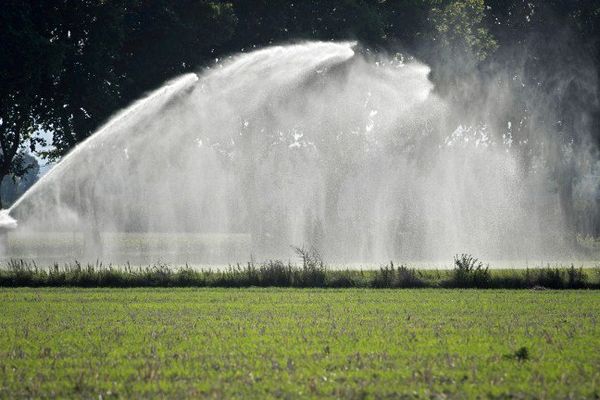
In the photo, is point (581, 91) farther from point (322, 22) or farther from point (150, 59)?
point (150, 59)

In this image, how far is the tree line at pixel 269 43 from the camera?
49.1 metres

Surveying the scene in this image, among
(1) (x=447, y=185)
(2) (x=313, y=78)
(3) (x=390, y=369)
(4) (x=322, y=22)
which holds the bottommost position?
(3) (x=390, y=369)

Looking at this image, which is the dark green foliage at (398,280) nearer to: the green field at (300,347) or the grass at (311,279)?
the grass at (311,279)

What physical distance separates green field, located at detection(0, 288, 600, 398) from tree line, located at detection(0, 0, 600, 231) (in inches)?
1082

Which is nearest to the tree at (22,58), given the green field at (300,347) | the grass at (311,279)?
the grass at (311,279)

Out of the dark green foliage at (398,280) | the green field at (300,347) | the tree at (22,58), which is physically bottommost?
the green field at (300,347)

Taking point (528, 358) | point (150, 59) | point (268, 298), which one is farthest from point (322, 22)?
point (528, 358)

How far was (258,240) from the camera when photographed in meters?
61.8

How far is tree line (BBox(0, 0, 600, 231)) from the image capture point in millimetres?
49062

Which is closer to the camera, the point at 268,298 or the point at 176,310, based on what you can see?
the point at 176,310

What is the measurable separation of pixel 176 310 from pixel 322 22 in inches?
1530

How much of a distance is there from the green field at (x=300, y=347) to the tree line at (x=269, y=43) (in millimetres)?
27487

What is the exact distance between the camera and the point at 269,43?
56.5 meters

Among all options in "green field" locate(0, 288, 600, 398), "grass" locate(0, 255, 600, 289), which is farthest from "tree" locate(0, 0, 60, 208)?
"green field" locate(0, 288, 600, 398)
